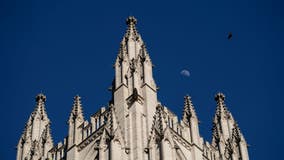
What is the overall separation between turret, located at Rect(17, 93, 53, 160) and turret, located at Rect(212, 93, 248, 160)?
9023 millimetres

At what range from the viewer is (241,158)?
171ft

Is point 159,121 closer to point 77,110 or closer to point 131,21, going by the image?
point 77,110

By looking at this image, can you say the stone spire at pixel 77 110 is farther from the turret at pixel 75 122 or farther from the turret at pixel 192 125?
the turret at pixel 192 125

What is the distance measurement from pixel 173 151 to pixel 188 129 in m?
5.29

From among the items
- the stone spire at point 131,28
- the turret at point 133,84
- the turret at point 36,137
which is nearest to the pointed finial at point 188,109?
the turret at point 133,84

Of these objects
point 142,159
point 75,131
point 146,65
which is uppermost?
point 146,65

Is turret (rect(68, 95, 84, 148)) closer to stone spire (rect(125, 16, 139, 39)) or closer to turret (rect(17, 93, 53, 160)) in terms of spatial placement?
turret (rect(17, 93, 53, 160))

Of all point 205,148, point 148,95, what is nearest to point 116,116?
point 148,95

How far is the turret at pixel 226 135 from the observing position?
5219 centimetres

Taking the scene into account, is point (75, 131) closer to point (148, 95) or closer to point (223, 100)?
point (148, 95)

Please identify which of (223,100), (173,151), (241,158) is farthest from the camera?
(223,100)

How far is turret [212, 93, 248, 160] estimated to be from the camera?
52188 mm

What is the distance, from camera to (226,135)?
5447cm

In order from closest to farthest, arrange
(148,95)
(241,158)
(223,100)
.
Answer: (148,95) → (241,158) → (223,100)
